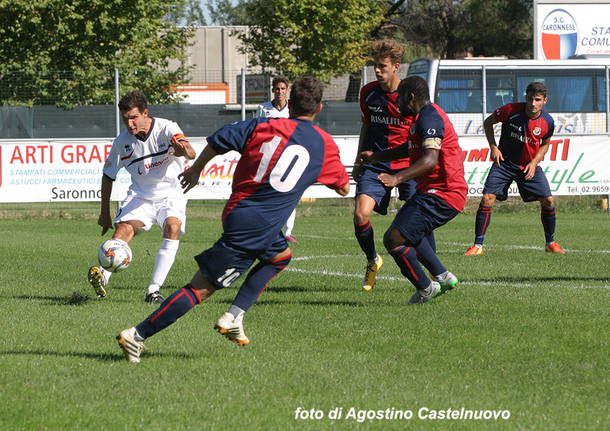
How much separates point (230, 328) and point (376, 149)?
359cm

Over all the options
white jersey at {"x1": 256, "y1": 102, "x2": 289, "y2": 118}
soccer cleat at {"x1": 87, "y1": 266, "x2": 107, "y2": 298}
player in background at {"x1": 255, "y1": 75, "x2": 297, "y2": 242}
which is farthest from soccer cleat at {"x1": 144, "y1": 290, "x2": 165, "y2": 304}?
white jersey at {"x1": 256, "y1": 102, "x2": 289, "y2": 118}

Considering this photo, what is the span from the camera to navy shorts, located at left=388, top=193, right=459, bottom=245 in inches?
289

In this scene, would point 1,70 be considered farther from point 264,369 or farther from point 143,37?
point 264,369

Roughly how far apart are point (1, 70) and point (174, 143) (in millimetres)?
19131

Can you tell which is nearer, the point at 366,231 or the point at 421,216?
the point at 421,216

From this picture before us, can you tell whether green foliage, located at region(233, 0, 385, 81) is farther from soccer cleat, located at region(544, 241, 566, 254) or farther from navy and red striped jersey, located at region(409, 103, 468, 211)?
navy and red striped jersey, located at region(409, 103, 468, 211)

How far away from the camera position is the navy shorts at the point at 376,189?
832 cm

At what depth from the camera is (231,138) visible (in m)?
Result: 5.12

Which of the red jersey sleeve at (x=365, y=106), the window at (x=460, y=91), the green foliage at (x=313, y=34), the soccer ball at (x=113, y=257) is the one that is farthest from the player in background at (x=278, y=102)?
the green foliage at (x=313, y=34)

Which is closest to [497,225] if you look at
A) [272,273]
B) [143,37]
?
[272,273]

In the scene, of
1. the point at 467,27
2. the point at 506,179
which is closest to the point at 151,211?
the point at 506,179

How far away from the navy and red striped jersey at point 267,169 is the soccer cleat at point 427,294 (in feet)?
7.77

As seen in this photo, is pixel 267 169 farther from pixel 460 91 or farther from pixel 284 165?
pixel 460 91

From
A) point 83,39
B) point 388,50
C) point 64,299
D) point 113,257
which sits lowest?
point 64,299
